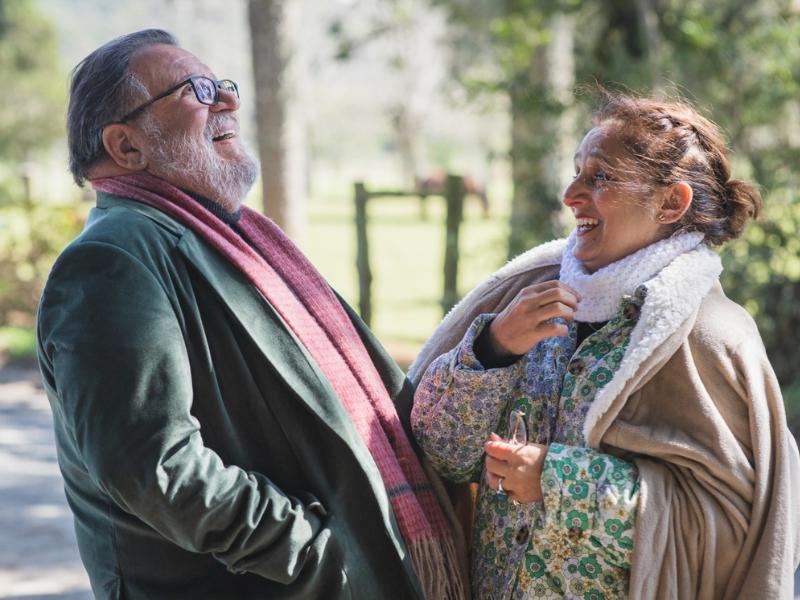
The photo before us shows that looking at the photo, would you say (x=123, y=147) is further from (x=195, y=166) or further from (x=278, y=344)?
(x=278, y=344)

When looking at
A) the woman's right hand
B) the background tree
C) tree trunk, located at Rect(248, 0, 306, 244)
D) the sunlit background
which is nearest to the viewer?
the woman's right hand

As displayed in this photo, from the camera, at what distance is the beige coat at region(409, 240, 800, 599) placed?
182 cm

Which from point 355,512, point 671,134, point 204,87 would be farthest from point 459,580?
point 204,87

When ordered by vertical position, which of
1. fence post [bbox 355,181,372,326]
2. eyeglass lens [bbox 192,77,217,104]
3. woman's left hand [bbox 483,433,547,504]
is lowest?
fence post [bbox 355,181,372,326]

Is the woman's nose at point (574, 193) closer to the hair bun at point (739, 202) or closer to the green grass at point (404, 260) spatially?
the hair bun at point (739, 202)

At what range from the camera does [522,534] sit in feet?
6.68

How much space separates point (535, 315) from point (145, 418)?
809mm

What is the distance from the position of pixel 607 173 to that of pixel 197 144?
90 centimetres

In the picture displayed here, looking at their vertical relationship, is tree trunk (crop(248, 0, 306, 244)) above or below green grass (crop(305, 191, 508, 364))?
above

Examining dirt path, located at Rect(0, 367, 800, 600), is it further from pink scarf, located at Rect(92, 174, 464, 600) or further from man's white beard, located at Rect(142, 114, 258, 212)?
man's white beard, located at Rect(142, 114, 258, 212)

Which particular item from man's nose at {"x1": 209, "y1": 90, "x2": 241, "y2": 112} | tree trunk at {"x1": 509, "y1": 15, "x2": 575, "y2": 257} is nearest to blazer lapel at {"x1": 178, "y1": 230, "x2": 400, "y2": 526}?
man's nose at {"x1": 209, "y1": 90, "x2": 241, "y2": 112}

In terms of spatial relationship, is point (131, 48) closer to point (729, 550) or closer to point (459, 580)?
point (459, 580)

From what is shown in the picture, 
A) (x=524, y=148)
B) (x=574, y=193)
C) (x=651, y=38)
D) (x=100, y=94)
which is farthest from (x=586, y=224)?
(x=651, y=38)

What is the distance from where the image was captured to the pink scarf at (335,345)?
194 cm
